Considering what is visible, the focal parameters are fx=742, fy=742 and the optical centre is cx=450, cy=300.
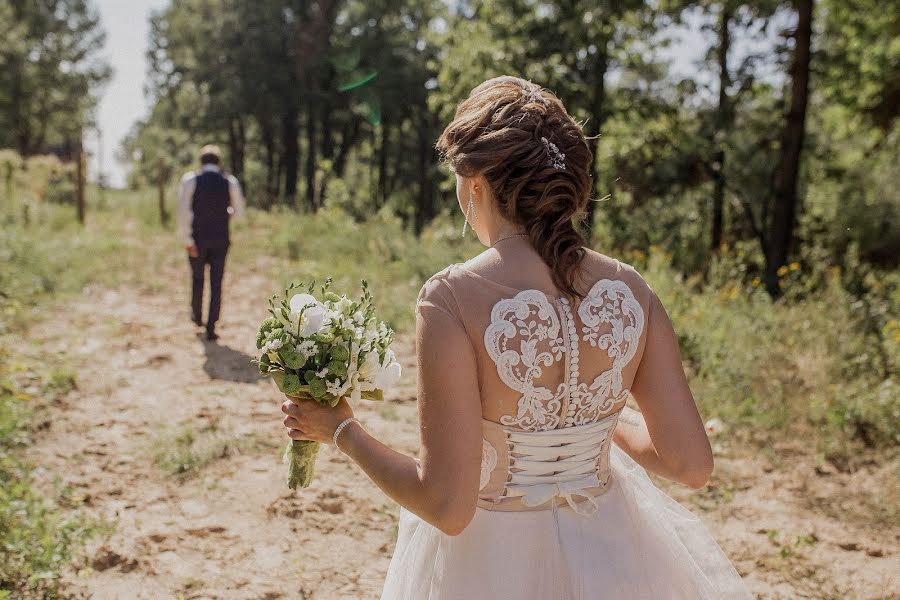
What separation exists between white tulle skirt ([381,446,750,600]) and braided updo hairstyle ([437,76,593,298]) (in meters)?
0.63

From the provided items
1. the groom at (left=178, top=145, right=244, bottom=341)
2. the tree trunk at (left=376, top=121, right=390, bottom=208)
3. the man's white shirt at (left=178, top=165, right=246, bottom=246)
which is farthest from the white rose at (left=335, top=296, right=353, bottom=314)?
the tree trunk at (left=376, top=121, right=390, bottom=208)

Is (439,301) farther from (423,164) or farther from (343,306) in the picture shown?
A: (423,164)

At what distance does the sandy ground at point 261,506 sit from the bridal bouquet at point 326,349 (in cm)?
206

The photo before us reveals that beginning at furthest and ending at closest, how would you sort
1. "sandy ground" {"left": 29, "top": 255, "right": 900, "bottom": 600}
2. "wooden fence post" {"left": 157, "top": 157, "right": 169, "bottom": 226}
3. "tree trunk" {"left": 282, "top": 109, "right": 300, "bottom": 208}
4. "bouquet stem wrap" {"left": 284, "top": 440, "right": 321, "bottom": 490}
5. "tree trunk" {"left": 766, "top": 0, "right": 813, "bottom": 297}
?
"tree trunk" {"left": 282, "top": 109, "right": 300, "bottom": 208}
"wooden fence post" {"left": 157, "top": 157, "right": 169, "bottom": 226}
"tree trunk" {"left": 766, "top": 0, "right": 813, "bottom": 297}
"sandy ground" {"left": 29, "top": 255, "right": 900, "bottom": 600}
"bouquet stem wrap" {"left": 284, "top": 440, "right": 321, "bottom": 490}

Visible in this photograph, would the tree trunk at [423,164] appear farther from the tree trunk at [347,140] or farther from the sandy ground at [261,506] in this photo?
the sandy ground at [261,506]

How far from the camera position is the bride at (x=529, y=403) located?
164 cm

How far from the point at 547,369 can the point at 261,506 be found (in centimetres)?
324

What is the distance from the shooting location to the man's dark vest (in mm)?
7844

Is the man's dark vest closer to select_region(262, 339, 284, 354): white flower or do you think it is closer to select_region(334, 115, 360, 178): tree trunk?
select_region(262, 339, 284, 354): white flower

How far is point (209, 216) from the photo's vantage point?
7895 millimetres

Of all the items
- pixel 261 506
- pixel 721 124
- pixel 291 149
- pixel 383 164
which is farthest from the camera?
pixel 383 164

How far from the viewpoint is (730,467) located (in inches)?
207

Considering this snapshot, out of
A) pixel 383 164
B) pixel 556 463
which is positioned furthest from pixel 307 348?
pixel 383 164

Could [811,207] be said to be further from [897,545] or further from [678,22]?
[897,545]
